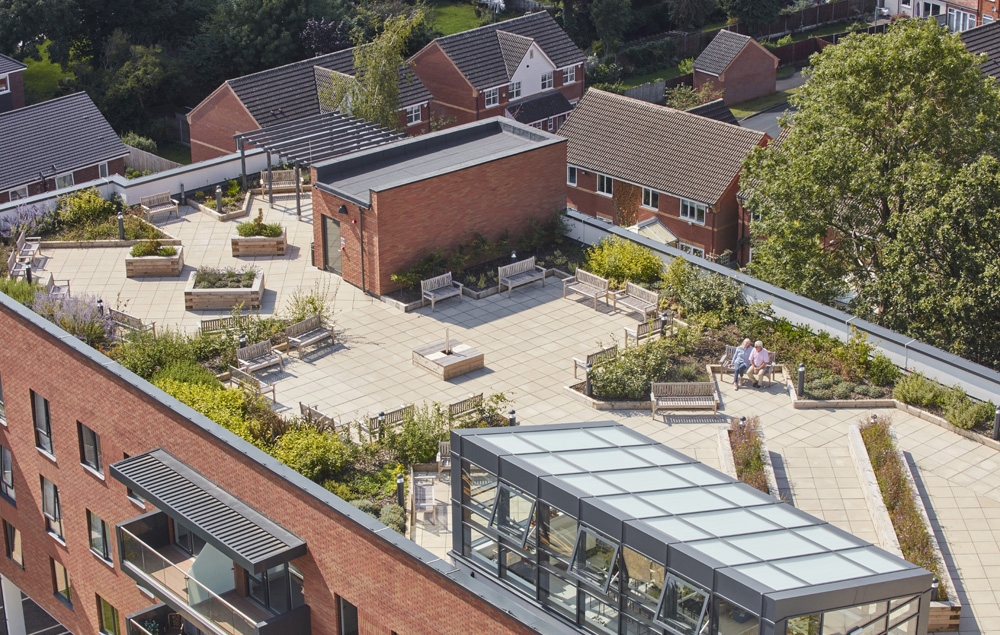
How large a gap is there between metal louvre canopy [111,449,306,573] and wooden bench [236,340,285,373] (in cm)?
464

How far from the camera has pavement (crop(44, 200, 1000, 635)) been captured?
2377 cm

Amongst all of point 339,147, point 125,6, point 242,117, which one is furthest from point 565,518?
point 125,6

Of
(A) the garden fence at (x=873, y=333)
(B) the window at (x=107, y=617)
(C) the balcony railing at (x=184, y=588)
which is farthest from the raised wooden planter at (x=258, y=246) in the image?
(C) the balcony railing at (x=184, y=588)

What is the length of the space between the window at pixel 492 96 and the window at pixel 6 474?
5000 centimetres

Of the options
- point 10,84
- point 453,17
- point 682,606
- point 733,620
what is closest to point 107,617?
point 682,606

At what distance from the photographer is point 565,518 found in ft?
57.0

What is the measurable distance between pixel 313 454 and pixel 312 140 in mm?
20799

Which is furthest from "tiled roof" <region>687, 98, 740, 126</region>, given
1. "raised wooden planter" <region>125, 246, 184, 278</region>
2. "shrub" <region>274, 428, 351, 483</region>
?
"shrub" <region>274, 428, 351, 483</region>

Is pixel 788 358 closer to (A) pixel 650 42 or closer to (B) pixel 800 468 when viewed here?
(B) pixel 800 468

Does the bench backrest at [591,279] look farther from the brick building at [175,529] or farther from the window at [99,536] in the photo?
the window at [99,536]

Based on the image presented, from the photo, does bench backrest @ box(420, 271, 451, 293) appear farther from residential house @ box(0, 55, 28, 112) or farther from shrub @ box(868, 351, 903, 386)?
residential house @ box(0, 55, 28, 112)

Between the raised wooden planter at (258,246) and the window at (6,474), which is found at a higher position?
the raised wooden planter at (258,246)

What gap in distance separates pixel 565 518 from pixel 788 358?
42.2 ft

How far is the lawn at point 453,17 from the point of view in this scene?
97.7 m
